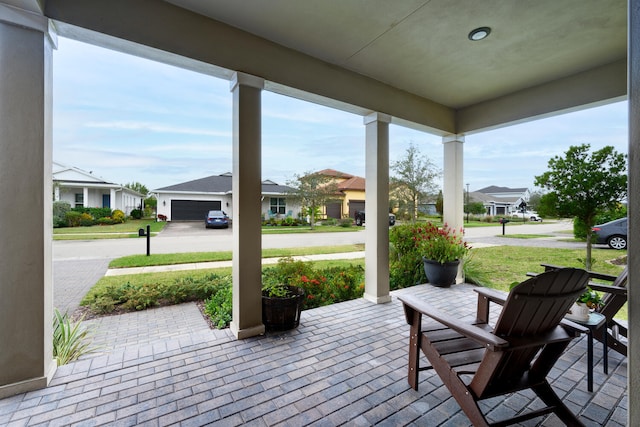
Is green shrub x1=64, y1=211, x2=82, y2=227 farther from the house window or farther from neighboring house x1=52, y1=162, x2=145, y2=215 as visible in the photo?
the house window

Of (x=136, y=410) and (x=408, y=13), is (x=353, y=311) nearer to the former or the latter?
(x=136, y=410)

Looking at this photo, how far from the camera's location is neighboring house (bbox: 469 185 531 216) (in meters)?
5.86

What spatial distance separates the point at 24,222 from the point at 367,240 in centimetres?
359

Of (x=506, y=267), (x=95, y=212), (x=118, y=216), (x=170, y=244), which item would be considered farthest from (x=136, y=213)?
(x=506, y=267)

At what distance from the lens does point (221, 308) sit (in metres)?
3.65

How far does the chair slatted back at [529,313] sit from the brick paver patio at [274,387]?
50 centimetres

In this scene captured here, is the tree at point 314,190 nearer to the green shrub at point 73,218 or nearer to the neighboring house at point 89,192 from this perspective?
the neighboring house at point 89,192

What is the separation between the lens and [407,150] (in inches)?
307

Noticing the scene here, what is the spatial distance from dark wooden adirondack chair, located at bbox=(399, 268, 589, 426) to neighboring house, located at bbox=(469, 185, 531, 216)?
444 cm

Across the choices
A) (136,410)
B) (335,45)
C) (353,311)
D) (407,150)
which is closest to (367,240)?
(353,311)

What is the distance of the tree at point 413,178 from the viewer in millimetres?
7738

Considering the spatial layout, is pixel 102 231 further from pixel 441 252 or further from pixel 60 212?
pixel 441 252

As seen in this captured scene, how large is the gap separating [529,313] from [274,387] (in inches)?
69.8

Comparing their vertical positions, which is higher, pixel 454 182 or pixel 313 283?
pixel 454 182
